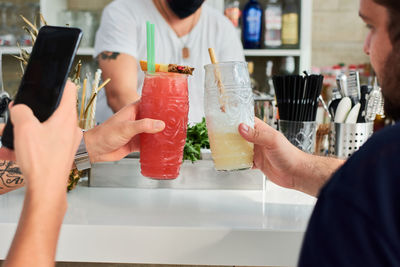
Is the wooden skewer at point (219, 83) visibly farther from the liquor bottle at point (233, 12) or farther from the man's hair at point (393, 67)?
the liquor bottle at point (233, 12)

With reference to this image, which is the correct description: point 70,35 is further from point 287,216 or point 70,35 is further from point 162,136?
point 287,216

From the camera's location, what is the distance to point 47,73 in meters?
0.64

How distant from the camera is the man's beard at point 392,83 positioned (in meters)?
0.76

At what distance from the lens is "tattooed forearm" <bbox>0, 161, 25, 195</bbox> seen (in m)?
1.16

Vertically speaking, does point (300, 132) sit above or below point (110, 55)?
below

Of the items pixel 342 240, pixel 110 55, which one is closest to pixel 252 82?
pixel 110 55

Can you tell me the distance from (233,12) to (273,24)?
0.29m

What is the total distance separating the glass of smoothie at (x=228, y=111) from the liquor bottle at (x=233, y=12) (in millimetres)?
2147

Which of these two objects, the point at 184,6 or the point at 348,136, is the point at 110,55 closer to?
the point at 184,6

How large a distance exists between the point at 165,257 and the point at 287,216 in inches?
12.6

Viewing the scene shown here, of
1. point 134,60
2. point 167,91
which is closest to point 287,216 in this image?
point 167,91

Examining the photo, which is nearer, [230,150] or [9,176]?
[230,150]

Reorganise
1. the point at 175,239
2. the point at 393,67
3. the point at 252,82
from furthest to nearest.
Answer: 1. the point at 252,82
2. the point at 175,239
3. the point at 393,67

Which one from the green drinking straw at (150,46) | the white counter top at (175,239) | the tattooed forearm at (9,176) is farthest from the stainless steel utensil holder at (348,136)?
the tattooed forearm at (9,176)
